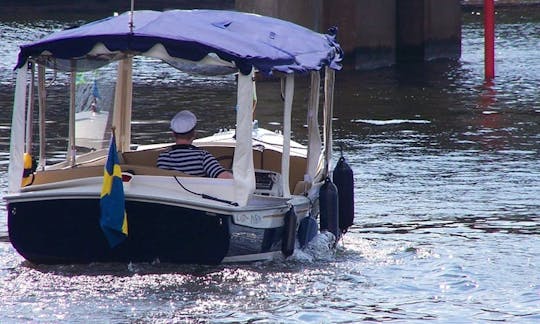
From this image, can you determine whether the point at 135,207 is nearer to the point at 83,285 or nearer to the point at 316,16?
the point at 83,285

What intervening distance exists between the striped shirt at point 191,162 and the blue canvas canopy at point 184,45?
847 mm

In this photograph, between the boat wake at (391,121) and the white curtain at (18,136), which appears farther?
the boat wake at (391,121)

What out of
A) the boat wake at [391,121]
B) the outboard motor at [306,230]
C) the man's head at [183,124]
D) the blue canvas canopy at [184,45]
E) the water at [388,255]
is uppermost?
the blue canvas canopy at [184,45]

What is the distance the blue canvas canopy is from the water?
6.32ft

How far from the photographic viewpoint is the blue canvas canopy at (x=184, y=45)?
460 inches

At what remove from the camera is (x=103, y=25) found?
481 inches

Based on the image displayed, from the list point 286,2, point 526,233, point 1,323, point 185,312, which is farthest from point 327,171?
point 286,2

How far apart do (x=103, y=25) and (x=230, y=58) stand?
1377mm

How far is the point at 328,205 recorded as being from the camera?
43.6ft

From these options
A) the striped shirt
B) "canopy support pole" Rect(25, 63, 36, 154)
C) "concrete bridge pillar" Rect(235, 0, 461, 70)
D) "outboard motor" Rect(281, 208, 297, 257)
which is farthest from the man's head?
"concrete bridge pillar" Rect(235, 0, 461, 70)

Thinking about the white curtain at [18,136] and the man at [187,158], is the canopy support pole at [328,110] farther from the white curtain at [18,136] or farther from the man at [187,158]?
the white curtain at [18,136]

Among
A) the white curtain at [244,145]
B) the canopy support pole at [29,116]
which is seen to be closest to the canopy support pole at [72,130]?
the canopy support pole at [29,116]

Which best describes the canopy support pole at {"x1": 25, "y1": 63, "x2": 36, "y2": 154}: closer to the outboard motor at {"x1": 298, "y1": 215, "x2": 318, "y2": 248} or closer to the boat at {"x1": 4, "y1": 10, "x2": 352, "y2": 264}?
the boat at {"x1": 4, "y1": 10, "x2": 352, "y2": 264}

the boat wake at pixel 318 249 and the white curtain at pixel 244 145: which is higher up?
the white curtain at pixel 244 145
